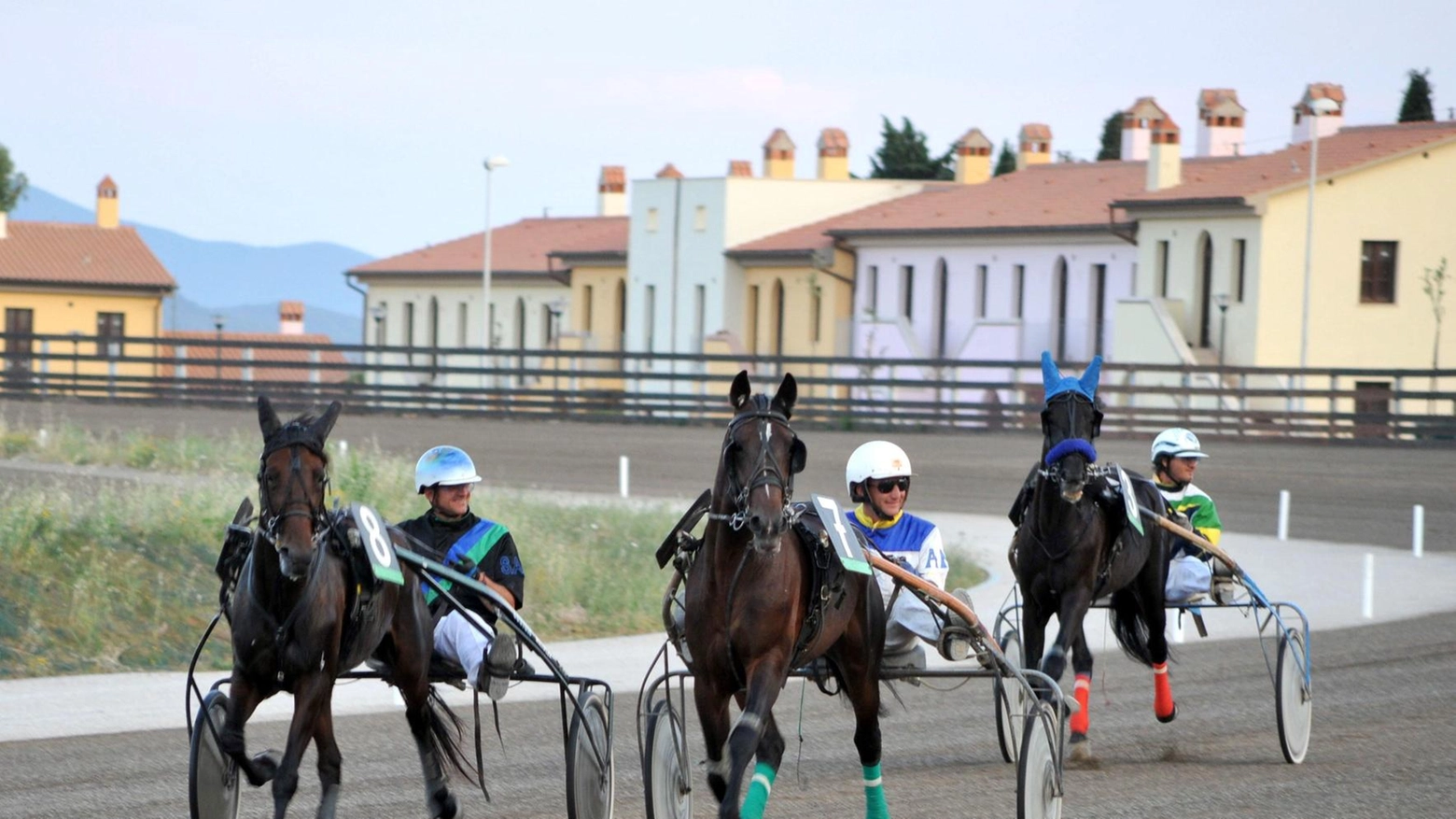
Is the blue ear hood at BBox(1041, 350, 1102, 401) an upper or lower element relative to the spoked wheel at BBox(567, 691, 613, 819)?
upper

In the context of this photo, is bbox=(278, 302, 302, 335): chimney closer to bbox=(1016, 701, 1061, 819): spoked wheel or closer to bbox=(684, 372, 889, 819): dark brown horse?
bbox=(1016, 701, 1061, 819): spoked wheel

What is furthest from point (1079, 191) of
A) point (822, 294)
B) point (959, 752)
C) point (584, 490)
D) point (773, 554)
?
point (773, 554)

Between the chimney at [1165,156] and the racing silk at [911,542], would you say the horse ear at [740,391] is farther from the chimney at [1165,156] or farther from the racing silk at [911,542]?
the chimney at [1165,156]

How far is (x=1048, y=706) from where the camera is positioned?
8.26 m

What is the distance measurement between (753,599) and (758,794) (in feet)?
2.37

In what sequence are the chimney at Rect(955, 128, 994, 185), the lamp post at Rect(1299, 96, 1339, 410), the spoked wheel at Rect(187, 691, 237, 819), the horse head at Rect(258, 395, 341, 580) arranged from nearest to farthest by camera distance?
1. the horse head at Rect(258, 395, 341, 580)
2. the spoked wheel at Rect(187, 691, 237, 819)
3. the lamp post at Rect(1299, 96, 1339, 410)
4. the chimney at Rect(955, 128, 994, 185)

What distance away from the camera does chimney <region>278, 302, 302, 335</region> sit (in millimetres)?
81625

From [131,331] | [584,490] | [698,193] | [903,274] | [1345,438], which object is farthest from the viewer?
[131,331]

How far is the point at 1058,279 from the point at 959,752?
4125cm

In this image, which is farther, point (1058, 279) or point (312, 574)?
point (1058, 279)

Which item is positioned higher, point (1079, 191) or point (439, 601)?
point (1079, 191)

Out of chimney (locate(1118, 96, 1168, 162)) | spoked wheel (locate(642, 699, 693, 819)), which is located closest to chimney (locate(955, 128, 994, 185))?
chimney (locate(1118, 96, 1168, 162))

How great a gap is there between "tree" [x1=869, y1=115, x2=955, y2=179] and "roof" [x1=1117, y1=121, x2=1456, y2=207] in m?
27.2

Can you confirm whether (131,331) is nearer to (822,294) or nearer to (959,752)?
(822,294)
